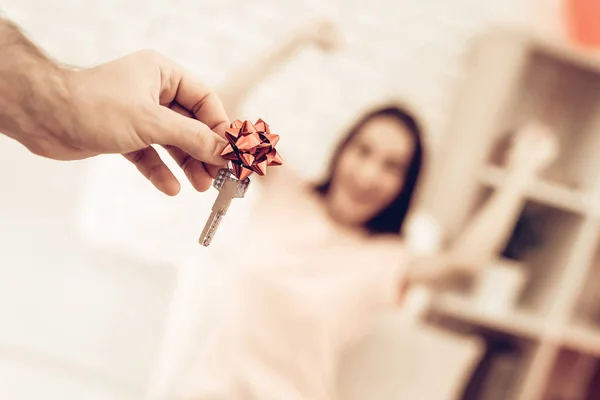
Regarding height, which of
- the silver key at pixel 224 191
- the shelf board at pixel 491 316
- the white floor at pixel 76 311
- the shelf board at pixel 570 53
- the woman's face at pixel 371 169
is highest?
the shelf board at pixel 570 53

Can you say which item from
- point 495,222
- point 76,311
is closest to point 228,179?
point 76,311

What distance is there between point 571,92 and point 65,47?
4.44 ft

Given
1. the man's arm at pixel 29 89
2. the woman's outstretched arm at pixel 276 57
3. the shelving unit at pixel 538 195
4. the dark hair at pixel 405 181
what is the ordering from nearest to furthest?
the man's arm at pixel 29 89, the woman's outstretched arm at pixel 276 57, the dark hair at pixel 405 181, the shelving unit at pixel 538 195

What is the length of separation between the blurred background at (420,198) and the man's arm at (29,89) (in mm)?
726

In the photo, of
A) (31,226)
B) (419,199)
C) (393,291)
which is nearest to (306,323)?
(393,291)

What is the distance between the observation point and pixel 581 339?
152 cm

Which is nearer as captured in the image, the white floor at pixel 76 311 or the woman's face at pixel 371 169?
the white floor at pixel 76 311

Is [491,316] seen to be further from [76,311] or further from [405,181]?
[76,311]

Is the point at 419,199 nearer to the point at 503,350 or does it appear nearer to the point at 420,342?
the point at 420,342

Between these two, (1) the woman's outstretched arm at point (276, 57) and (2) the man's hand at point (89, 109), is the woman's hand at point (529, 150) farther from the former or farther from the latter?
(2) the man's hand at point (89, 109)

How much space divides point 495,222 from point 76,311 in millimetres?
1004

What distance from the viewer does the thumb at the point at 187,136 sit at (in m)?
0.43

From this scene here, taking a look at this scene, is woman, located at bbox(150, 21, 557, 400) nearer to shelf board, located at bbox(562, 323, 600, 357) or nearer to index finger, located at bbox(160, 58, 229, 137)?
shelf board, located at bbox(562, 323, 600, 357)

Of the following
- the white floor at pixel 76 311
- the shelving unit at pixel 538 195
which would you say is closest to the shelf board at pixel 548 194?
the shelving unit at pixel 538 195
